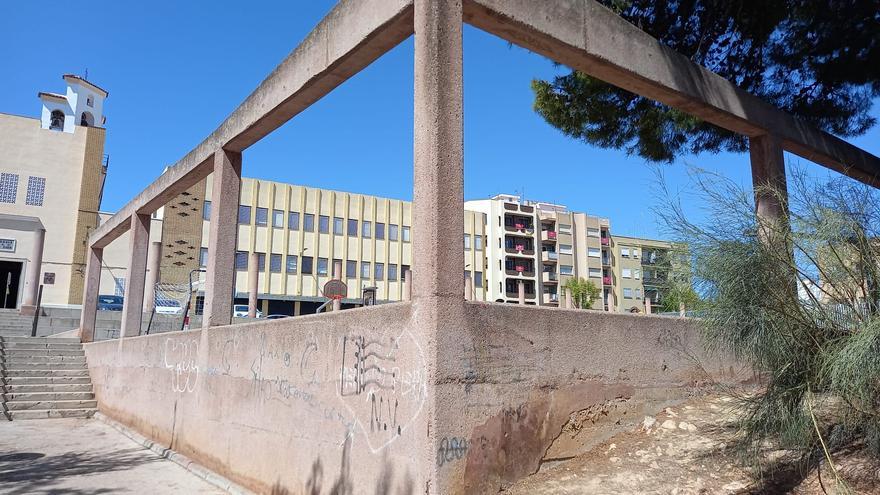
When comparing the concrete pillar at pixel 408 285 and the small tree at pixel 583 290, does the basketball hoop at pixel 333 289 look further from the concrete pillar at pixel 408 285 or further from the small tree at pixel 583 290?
the small tree at pixel 583 290

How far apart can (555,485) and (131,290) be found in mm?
11831

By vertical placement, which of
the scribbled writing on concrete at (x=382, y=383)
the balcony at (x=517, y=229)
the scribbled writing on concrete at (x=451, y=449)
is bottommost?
the scribbled writing on concrete at (x=451, y=449)

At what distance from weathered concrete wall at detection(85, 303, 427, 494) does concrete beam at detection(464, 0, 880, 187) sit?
2681 mm

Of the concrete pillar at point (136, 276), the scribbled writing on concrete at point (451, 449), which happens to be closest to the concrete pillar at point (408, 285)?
the scribbled writing on concrete at point (451, 449)

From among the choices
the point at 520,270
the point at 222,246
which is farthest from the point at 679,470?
Answer: the point at 520,270

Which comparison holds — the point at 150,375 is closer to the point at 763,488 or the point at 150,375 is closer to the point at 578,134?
the point at 578,134

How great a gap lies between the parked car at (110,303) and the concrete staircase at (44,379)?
1384 centimetres

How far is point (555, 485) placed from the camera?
4.92 meters

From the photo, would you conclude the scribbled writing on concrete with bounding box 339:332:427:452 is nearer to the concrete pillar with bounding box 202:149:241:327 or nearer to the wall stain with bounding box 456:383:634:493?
the wall stain with bounding box 456:383:634:493

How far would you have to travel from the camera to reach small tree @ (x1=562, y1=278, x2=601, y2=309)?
71.1 m

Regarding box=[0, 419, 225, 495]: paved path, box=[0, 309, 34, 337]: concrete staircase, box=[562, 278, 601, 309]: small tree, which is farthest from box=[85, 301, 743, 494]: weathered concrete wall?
box=[562, 278, 601, 309]: small tree

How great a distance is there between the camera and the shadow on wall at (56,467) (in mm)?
7656

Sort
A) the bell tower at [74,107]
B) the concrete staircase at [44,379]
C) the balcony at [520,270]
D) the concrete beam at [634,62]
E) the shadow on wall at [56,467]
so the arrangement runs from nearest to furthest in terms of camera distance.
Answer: the concrete beam at [634,62] → the shadow on wall at [56,467] → the concrete staircase at [44,379] → the bell tower at [74,107] → the balcony at [520,270]

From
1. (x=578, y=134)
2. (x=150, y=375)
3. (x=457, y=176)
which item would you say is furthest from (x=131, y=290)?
(x=457, y=176)
